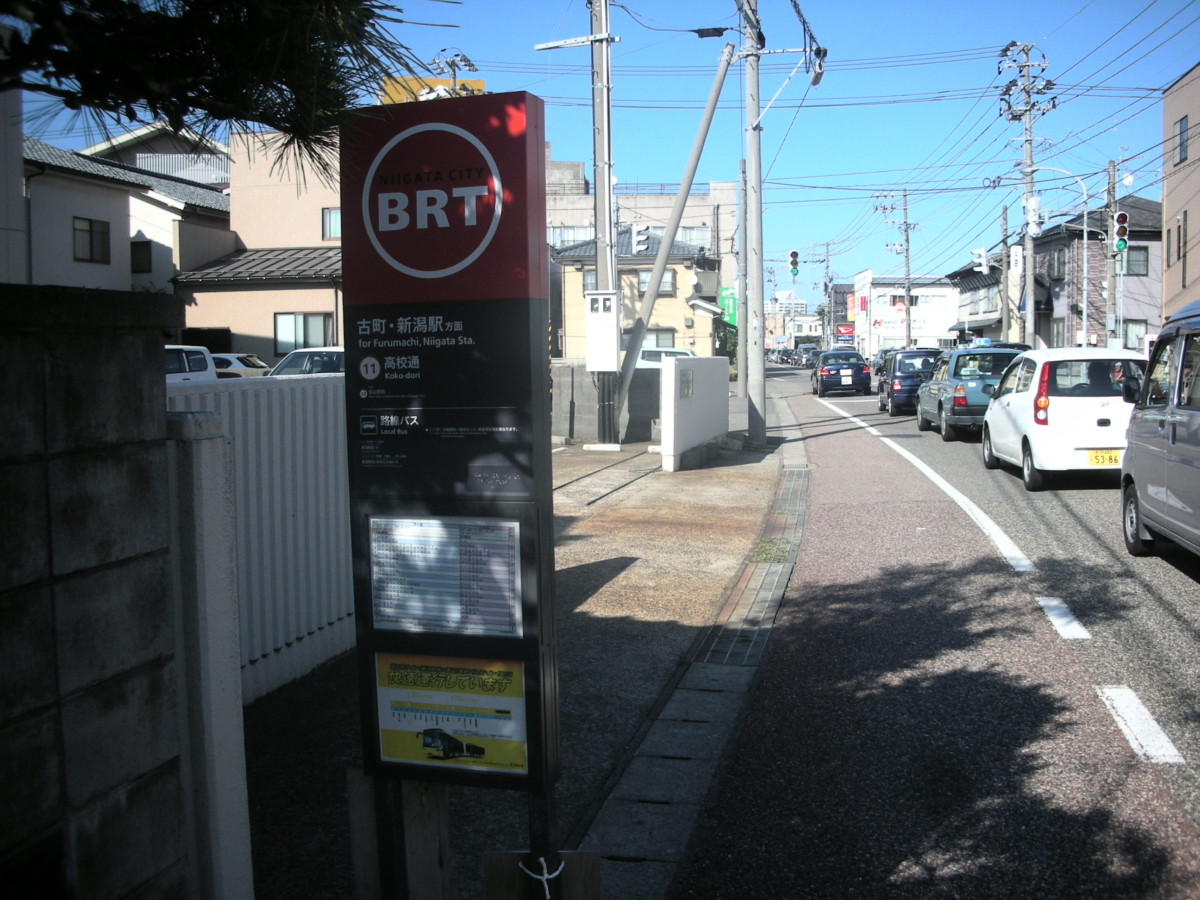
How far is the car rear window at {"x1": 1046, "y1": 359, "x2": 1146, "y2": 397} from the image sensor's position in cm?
1138

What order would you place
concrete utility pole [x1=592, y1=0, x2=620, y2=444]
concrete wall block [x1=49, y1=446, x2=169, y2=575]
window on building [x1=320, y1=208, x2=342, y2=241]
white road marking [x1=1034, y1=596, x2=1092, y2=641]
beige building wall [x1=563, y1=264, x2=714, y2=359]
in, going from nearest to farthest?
concrete wall block [x1=49, y1=446, x2=169, y2=575] → white road marking [x1=1034, y1=596, x2=1092, y2=641] → concrete utility pole [x1=592, y1=0, x2=620, y2=444] → window on building [x1=320, y1=208, x2=342, y2=241] → beige building wall [x1=563, y1=264, x2=714, y2=359]

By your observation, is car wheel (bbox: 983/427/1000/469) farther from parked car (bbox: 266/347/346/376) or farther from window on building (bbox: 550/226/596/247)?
window on building (bbox: 550/226/596/247)

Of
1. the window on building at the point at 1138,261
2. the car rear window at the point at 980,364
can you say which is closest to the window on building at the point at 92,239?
the car rear window at the point at 980,364

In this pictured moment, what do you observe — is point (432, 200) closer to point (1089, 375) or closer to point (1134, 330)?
point (1089, 375)

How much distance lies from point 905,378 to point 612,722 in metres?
22.3

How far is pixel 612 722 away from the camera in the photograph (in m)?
4.82

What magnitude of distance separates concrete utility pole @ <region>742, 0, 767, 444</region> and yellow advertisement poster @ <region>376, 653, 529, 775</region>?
15029 mm

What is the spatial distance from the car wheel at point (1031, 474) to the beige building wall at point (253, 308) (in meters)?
22.0

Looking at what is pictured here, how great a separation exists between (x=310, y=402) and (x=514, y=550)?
10.1 ft

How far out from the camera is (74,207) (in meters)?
17.9

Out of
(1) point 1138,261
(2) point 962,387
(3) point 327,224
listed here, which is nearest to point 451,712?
(2) point 962,387

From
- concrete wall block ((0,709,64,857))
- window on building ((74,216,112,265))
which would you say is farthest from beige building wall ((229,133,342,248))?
concrete wall block ((0,709,64,857))

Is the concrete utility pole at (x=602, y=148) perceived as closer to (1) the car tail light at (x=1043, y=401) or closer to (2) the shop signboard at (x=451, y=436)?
(1) the car tail light at (x=1043, y=401)

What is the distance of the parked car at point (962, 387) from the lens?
17.5 metres
